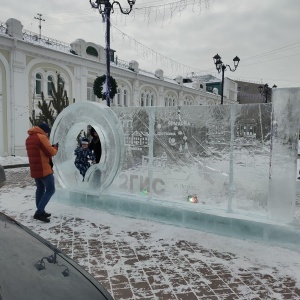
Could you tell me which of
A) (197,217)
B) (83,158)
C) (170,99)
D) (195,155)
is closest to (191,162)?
(195,155)

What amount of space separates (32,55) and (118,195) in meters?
14.5

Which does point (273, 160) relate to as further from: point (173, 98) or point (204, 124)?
point (173, 98)

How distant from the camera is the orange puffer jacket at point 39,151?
5.44 m

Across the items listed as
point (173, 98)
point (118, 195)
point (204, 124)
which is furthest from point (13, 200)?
point (173, 98)

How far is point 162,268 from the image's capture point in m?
3.87

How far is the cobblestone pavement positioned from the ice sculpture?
1.00 metres

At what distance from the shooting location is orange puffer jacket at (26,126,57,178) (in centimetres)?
544

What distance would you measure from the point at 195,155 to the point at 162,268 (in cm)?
227

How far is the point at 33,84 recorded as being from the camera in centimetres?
1805

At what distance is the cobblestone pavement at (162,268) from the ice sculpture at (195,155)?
Result: 1.00 m

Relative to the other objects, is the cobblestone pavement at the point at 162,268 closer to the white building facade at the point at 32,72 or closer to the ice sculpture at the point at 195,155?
the ice sculpture at the point at 195,155

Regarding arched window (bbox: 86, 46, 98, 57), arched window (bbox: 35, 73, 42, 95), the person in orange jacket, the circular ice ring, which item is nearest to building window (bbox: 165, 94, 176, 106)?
arched window (bbox: 86, 46, 98, 57)

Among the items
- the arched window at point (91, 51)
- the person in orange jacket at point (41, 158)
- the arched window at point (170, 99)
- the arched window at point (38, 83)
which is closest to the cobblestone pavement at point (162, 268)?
the person in orange jacket at point (41, 158)

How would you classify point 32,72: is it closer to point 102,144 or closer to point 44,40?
point 44,40
